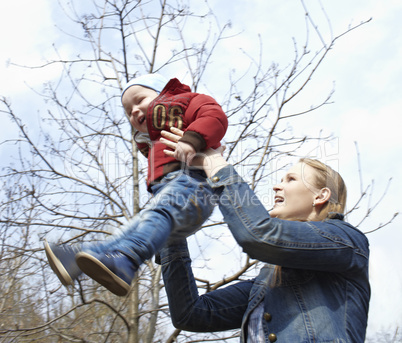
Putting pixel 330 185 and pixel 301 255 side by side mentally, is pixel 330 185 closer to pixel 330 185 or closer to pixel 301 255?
pixel 330 185

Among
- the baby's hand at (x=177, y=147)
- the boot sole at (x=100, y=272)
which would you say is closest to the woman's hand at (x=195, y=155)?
the baby's hand at (x=177, y=147)

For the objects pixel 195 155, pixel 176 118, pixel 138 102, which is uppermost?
pixel 138 102

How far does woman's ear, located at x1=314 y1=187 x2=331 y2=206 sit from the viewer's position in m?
2.02

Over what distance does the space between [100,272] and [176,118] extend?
97 centimetres

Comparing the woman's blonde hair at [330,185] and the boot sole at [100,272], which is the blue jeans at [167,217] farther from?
the woman's blonde hair at [330,185]

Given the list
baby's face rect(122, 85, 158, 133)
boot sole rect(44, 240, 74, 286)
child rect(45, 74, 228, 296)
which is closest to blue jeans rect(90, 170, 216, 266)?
child rect(45, 74, 228, 296)

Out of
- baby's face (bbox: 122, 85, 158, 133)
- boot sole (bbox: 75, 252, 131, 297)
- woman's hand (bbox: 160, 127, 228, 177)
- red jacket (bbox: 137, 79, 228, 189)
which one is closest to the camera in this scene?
boot sole (bbox: 75, 252, 131, 297)

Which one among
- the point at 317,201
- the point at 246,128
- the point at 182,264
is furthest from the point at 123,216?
the point at 317,201

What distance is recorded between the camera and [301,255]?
174 centimetres

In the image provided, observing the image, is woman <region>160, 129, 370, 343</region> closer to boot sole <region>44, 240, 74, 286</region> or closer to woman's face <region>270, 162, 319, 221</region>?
woman's face <region>270, 162, 319, 221</region>

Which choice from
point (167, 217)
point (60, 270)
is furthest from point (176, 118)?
point (60, 270)

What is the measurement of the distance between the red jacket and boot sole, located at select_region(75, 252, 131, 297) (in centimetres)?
72

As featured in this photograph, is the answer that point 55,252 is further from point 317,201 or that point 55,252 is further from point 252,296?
point 317,201

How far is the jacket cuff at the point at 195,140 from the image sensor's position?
2.11 meters
